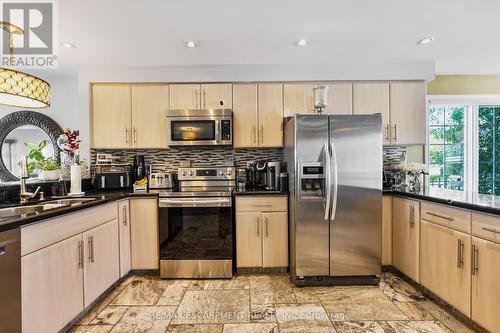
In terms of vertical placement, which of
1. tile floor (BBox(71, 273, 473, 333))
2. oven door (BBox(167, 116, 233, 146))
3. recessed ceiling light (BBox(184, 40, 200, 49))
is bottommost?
tile floor (BBox(71, 273, 473, 333))

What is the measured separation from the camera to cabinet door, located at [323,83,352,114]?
10.4 ft

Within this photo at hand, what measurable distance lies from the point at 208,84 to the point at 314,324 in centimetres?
268

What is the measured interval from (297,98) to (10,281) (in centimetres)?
294

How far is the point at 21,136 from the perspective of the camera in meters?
3.48

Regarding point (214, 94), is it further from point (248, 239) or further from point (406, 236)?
point (406, 236)

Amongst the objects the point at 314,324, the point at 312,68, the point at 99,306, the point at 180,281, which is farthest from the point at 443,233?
the point at 99,306

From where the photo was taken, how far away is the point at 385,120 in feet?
10.4

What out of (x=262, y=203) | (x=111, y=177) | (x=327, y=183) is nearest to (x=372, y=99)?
(x=327, y=183)

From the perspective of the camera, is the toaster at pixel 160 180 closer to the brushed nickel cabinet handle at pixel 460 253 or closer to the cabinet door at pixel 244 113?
the cabinet door at pixel 244 113

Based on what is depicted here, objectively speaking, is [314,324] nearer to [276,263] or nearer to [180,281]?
[276,263]

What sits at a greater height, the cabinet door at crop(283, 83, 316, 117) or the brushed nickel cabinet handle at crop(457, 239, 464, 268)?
the cabinet door at crop(283, 83, 316, 117)

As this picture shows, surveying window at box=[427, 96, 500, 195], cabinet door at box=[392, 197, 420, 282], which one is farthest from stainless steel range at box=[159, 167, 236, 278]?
window at box=[427, 96, 500, 195]

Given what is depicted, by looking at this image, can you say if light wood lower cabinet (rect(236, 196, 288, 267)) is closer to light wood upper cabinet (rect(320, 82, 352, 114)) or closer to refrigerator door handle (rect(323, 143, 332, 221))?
refrigerator door handle (rect(323, 143, 332, 221))

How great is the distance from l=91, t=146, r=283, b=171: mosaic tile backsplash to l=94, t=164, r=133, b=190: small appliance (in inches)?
12.2
